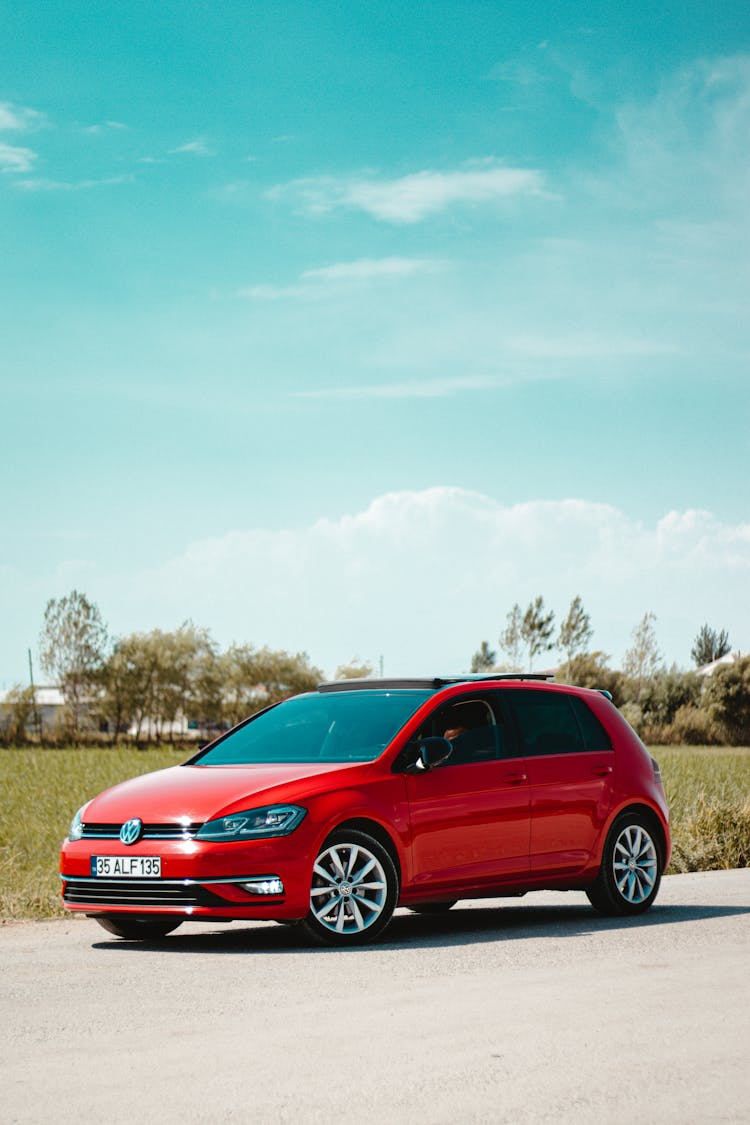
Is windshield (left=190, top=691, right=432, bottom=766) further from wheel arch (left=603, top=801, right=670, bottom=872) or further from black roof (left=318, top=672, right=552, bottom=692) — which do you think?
wheel arch (left=603, top=801, right=670, bottom=872)

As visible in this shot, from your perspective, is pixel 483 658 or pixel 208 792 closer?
pixel 208 792

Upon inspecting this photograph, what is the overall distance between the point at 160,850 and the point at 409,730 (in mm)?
2006

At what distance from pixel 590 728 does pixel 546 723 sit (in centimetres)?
52

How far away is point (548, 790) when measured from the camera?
12250 millimetres

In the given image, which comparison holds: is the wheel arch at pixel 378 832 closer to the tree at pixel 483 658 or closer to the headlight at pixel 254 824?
the headlight at pixel 254 824

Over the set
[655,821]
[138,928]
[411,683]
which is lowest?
[138,928]

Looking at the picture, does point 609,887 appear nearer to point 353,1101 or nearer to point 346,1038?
point 346,1038

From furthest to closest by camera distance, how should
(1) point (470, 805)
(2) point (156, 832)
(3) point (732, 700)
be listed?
1. (3) point (732, 700)
2. (1) point (470, 805)
3. (2) point (156, 832)

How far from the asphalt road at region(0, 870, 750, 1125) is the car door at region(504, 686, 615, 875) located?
0.63 meters

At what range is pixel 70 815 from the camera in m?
27.5

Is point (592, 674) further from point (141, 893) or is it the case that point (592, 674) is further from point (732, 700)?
point (141, 893)

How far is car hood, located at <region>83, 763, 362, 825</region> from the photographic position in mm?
10664

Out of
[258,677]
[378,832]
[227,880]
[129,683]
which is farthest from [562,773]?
[258,677]

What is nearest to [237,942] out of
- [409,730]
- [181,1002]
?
[409,730]
